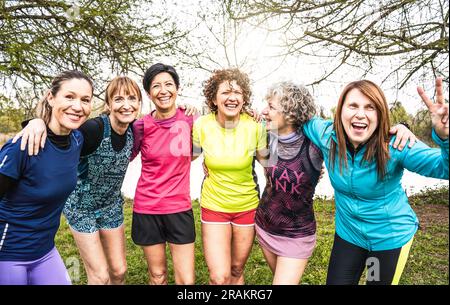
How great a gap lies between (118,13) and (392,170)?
3763 millimetres

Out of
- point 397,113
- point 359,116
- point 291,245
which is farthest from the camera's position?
point 397,113

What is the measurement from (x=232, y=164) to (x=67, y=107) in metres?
1.07

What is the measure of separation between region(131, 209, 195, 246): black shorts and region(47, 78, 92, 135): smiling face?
32.3 inches

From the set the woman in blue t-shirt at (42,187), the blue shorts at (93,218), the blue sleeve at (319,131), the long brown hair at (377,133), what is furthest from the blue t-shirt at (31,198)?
the long brown hair at (377,133)

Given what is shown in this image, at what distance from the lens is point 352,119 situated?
1997 millimetres

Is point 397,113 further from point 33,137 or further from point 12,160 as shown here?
point 12,160

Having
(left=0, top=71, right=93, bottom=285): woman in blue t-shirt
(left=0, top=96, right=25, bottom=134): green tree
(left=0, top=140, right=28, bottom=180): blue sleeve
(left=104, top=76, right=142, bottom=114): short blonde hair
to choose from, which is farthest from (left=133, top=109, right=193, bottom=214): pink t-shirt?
(left=0, top=96, right=25, bottom=134): green tree

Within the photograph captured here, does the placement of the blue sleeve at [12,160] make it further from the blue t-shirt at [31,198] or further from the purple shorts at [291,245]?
the purple shorts at [291,245]

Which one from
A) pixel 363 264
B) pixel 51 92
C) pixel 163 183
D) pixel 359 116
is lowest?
pixel 363 264

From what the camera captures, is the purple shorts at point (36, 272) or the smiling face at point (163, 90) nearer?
the purple shorts at point (36, 272)

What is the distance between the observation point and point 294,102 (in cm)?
232

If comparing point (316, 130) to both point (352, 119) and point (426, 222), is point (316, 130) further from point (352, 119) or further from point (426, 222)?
point (426, 222)

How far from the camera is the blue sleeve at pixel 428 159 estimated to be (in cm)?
170

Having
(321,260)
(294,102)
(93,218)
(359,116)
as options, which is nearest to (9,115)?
(93,218)
